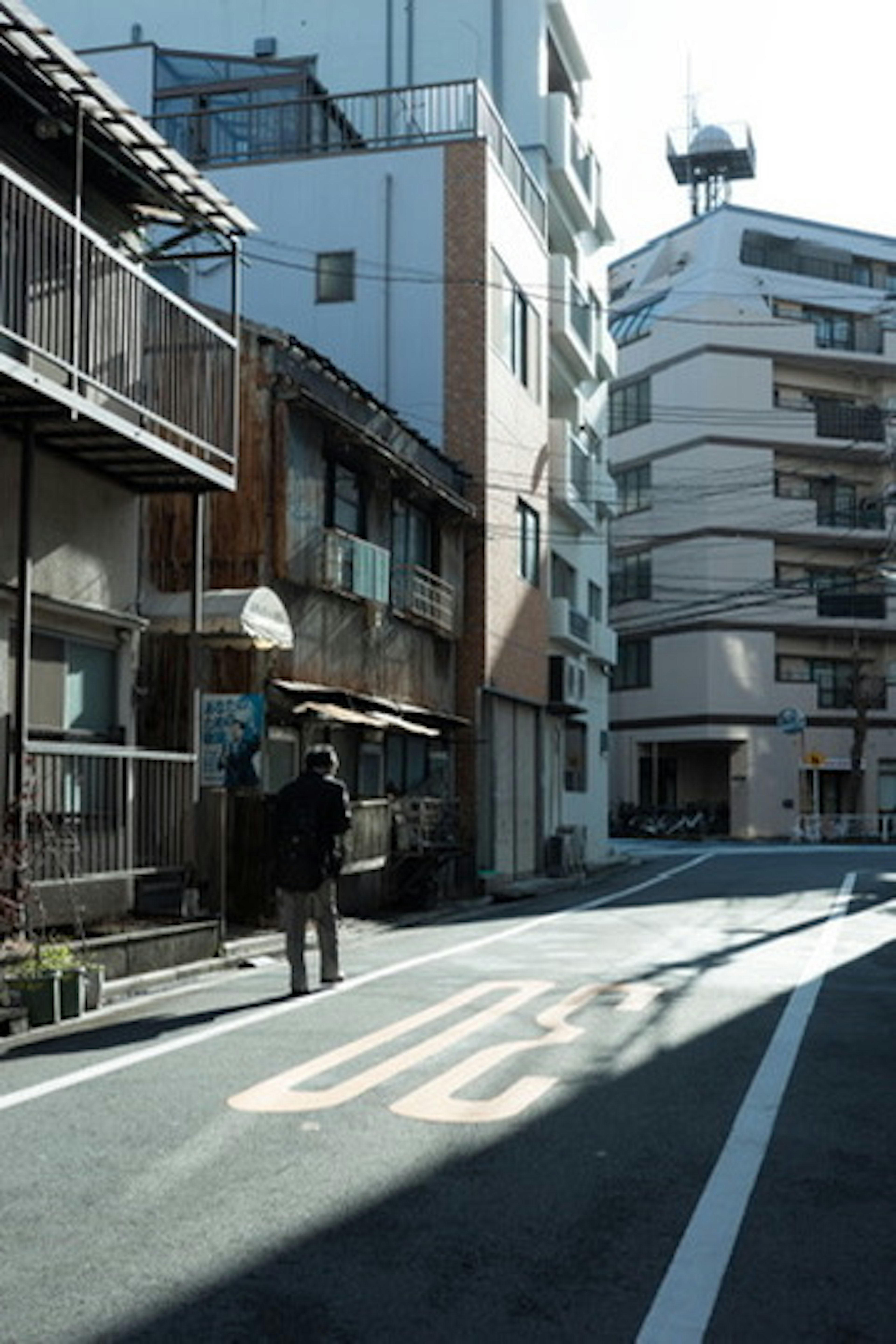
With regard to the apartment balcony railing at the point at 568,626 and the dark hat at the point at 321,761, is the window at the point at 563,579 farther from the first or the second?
the dark hat at the point at 321,761

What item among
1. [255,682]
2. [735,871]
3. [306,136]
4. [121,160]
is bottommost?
[735,871]

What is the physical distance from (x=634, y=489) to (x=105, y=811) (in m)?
44.7

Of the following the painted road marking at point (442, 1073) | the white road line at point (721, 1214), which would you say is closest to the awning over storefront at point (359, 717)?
the painted road marking at point (442, 1073)

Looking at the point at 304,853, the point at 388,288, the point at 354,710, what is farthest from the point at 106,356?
the point at 388,288

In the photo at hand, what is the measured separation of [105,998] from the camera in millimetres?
9828

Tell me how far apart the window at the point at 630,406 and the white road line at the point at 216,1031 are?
1622 inches

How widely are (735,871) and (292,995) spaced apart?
18718mm

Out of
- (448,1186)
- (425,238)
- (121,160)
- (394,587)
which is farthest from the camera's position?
(425,238)

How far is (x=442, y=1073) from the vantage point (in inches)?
285

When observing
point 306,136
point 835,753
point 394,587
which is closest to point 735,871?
point 394,587

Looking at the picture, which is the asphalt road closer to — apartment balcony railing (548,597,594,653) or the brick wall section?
the brick wall section

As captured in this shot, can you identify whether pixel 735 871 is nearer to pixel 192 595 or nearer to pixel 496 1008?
pixel 192 595

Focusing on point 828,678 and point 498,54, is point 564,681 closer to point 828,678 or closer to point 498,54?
point 498,54

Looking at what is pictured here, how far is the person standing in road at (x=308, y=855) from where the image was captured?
10062 millimetres
